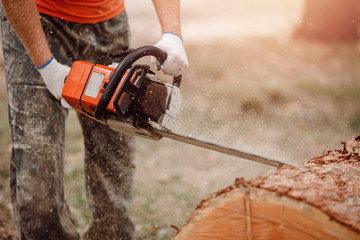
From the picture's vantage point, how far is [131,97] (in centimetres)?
177

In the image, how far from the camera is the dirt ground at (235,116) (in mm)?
3246

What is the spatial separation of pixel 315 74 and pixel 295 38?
1.93 meters

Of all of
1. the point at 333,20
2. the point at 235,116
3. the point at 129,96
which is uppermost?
the point at 333,20

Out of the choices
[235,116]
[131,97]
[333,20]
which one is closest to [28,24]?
[131,97]

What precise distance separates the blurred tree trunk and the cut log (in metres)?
7.09

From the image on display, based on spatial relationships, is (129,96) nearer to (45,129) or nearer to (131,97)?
(131,97)

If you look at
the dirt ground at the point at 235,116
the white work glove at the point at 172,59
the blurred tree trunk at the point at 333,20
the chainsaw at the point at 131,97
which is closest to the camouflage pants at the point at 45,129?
the chainsaw at the point at 131,97

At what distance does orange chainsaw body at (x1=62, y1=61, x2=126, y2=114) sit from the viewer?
184cm

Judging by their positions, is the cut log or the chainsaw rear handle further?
the chainsaw rear handle

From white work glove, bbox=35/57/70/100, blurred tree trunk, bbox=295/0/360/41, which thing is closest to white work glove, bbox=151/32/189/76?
white work glove, bbox=35/57/70/100

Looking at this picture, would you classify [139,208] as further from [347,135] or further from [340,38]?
[340,38]

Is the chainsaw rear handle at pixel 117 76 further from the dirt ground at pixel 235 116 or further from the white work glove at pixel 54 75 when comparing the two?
the dirt ground at pixel 235 116

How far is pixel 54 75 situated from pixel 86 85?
18 cm

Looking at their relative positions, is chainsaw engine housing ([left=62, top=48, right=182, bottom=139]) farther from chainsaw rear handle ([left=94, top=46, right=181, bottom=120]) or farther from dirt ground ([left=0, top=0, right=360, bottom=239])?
dirt ground ([left=0, top=0, right=360, bottom=239])
